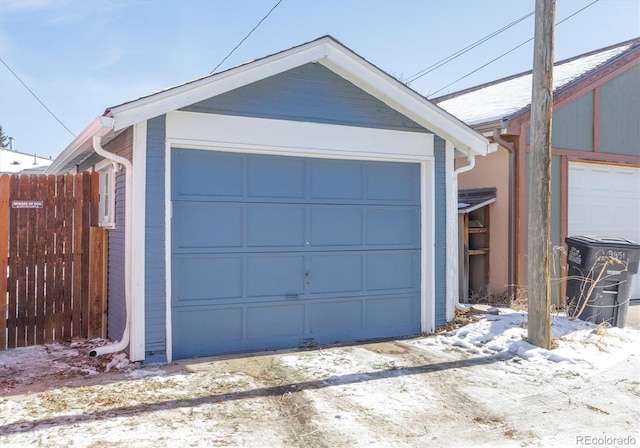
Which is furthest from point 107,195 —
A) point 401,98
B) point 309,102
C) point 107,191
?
point 401,98

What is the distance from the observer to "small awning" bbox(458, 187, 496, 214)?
9031 millimetres

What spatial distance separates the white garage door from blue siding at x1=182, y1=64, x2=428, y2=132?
14.7ft

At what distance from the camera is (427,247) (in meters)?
7.13

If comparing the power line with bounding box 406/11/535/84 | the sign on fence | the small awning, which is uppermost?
the power line with bounding box 406/11/535/84

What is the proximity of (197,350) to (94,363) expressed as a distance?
41.3 inches

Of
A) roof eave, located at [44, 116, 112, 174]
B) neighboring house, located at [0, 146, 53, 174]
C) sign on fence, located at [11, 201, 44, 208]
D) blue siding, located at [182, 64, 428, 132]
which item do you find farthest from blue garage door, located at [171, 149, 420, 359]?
neighboring house, located at [0, 146, 53, 174]

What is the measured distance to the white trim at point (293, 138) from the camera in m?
5.73

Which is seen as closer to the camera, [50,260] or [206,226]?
[206,226]

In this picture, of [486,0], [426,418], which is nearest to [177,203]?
[426,418]

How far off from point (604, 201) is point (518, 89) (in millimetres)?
2814

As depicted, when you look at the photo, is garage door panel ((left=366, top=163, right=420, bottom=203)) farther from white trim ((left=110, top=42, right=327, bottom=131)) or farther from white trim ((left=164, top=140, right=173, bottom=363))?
white trim ((left=164, top=140, right=173, bottom=363))

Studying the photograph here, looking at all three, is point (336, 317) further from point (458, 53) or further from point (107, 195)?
point (458, 53)

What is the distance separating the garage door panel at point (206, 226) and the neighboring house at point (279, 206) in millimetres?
12

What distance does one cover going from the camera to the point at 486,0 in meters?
10.9
